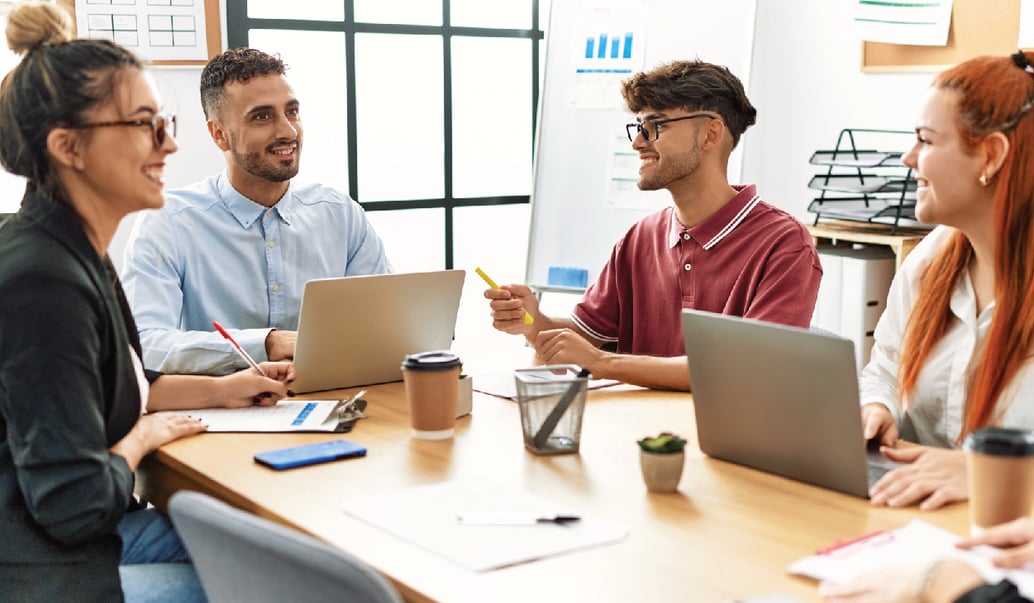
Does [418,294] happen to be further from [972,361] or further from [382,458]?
[972,361]

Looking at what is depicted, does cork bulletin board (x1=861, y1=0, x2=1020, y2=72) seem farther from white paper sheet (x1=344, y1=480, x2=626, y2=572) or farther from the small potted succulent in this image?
white paper sheet (x1=344, y1=480, x2=626, y2=572)

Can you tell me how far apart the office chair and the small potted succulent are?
562mm

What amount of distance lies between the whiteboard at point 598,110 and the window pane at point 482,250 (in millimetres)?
529

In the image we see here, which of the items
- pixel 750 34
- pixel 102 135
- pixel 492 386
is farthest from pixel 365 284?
pixel 750 34

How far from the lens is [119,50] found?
1737 millimetres

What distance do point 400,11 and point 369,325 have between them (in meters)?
2.53

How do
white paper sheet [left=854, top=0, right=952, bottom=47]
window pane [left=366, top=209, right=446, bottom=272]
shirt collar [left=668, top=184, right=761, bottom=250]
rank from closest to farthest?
shirt collar [left=668, top=184, right=761, bottom=250], white paper sheet [left=854, top=0, right=952, bottom=47], window pane [left=366, top=209, right=446, bottom=272]

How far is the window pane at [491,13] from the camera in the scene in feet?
14.9

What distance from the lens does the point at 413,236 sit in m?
4.61

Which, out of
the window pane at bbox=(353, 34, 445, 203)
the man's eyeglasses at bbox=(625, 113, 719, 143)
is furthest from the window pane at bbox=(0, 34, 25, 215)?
the man's eyeglasses at bbox=(625, 113, 719, 143)

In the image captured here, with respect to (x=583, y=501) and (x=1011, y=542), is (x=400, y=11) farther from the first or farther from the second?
(x=1011, y=542)

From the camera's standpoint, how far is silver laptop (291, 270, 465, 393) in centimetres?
208

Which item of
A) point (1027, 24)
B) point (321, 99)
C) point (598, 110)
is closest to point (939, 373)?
point (1027, 24)

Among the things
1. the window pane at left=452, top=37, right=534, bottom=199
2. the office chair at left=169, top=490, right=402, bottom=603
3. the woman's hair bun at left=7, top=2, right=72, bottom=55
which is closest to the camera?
the office chair at left=169, top=490, right=402, bottom=603
